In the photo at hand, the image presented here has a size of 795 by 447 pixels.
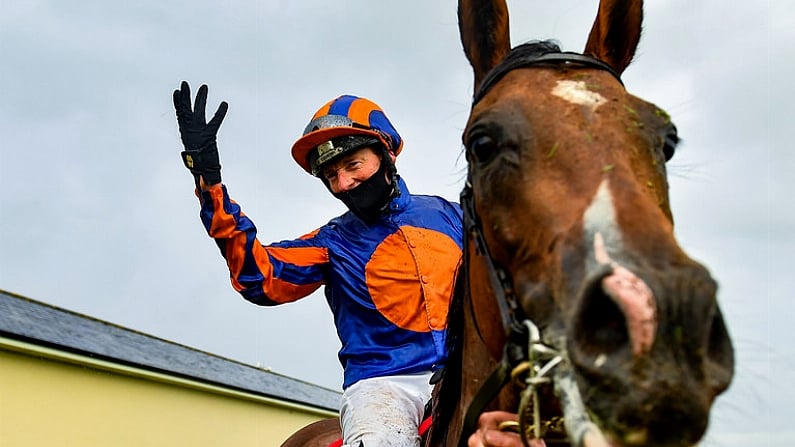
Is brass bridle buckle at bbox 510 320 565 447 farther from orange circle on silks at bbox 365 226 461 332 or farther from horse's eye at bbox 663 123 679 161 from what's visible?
orange circle on silks at bbox 365 226 461 332

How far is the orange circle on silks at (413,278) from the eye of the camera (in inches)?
159

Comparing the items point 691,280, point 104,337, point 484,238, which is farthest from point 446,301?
point 104,337

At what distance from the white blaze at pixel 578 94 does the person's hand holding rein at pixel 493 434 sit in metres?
1.10

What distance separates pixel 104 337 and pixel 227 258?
32.2 feet

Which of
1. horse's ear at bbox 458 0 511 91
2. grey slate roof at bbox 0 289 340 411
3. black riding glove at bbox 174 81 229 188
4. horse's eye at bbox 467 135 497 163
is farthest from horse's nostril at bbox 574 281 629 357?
grey slate roof at bbox 0 289 340 411

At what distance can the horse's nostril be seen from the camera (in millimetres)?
1611

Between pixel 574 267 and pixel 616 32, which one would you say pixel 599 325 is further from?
pixel 616 32

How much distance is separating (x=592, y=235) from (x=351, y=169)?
Result: 2.73 m

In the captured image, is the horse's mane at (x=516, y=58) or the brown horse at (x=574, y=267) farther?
the horse's mane at (x=516, y=58)

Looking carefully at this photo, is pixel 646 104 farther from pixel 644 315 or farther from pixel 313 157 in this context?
pixel 313 157

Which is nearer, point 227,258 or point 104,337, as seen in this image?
point 227,258

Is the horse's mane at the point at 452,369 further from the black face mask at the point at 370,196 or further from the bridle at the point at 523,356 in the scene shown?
the black face mask at the point at 370,196

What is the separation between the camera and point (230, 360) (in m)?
19.7

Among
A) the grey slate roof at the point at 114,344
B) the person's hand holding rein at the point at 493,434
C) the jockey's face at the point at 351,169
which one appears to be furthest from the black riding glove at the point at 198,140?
the grey slate roof at the point at 114,344
